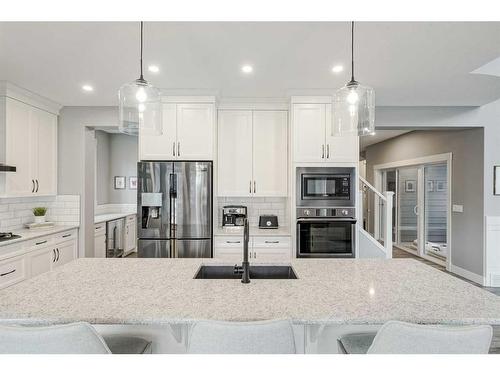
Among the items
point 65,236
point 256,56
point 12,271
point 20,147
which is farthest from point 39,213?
point 256,56

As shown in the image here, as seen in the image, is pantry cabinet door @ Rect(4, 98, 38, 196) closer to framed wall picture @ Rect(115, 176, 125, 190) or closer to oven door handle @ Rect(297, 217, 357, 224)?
framed wall picture @ Rect(115, 176, 125, 190)

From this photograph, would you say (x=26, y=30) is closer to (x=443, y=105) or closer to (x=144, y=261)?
(x=144, y=261)

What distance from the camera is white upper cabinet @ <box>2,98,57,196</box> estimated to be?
11.0ft

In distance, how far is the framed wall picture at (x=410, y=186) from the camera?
6.41 metres

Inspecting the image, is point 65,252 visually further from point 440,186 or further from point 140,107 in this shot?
point 440,186

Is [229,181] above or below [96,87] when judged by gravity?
below

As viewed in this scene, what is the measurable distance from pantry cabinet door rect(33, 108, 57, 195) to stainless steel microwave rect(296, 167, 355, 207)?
3242 mm

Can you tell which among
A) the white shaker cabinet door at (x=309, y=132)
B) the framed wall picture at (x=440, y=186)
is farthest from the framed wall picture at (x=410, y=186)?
the white shaker cabinet door at (x=309, y=132)

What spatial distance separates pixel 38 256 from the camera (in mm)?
3381

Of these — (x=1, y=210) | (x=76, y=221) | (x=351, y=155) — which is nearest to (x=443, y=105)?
(x=351, y=155)

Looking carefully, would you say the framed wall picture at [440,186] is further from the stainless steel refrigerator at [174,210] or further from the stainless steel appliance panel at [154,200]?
the stainless steel appliance panel at [154,200]

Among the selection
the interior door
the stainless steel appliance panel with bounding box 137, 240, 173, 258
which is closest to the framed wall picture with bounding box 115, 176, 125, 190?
the stainless steel appliance panel with bounding box 137, 240, 173, 258

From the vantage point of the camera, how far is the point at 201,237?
11.6 feet

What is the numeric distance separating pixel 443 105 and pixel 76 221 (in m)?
5.21
